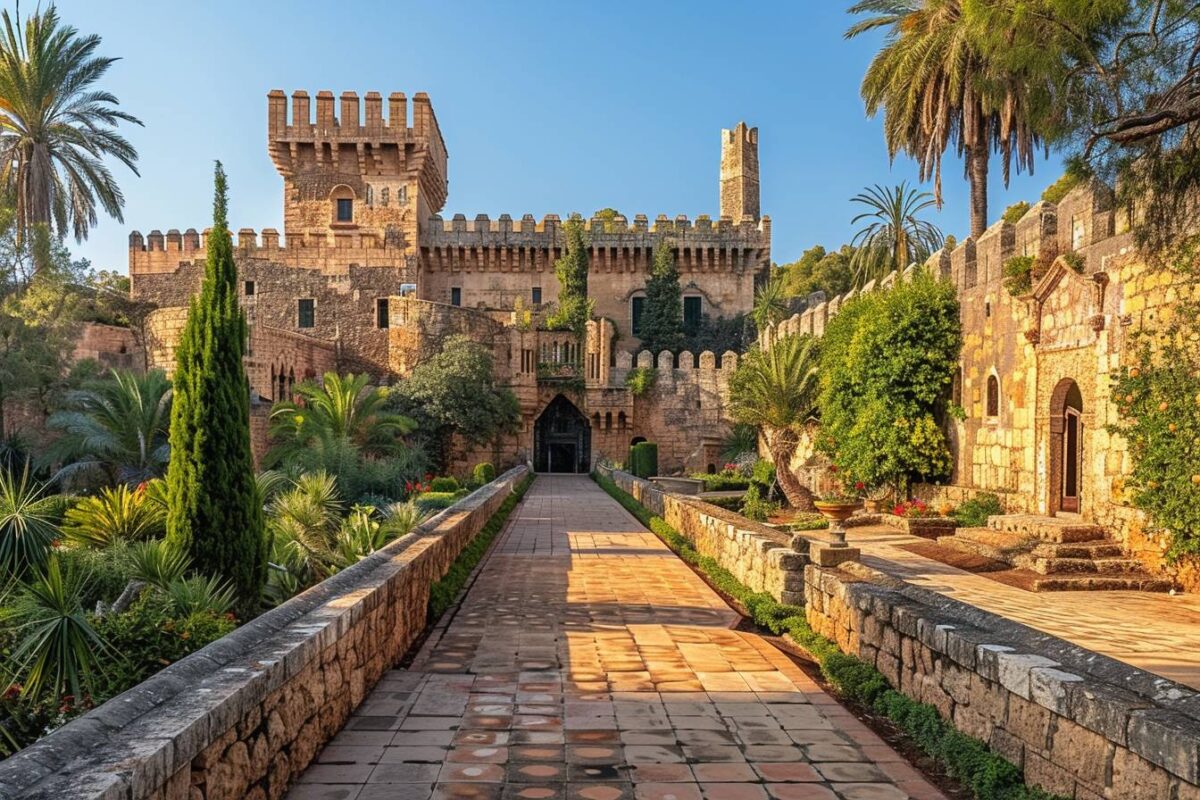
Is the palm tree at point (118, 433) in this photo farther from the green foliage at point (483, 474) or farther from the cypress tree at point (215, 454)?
the green foliage at point (483, 474)

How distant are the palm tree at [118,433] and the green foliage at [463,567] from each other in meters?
8.60

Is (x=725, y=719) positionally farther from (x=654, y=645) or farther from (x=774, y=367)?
(x=774, y=367)

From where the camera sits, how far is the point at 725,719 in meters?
4.78

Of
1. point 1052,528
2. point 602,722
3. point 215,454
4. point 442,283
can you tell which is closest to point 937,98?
point 1052,528

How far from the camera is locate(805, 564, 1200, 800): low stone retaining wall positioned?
9.65 feet

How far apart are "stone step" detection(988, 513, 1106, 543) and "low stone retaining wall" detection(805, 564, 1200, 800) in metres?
6.61

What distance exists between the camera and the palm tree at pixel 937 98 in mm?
17906

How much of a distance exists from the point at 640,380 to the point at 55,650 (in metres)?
28.5

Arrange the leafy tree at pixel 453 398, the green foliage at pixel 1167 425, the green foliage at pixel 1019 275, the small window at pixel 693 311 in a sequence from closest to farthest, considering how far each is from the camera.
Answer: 1. the green foliage at pixel 1167 425
2. the green foliage at pixel 1019 275
3. the leafy tree at pixel 453 398
4. the small window at pixel 693 311

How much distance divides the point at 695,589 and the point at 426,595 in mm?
3093

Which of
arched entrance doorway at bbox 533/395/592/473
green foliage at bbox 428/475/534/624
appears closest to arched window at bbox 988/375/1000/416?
green foliage at bbox 428/475/534/624

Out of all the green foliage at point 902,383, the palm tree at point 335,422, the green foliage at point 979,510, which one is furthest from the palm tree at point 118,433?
the green foliage at point 979,510

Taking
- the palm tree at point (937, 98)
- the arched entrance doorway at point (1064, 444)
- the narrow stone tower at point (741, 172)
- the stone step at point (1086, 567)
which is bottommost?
the stone step at point (1086, 567)

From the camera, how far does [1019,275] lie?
13.2 meters
